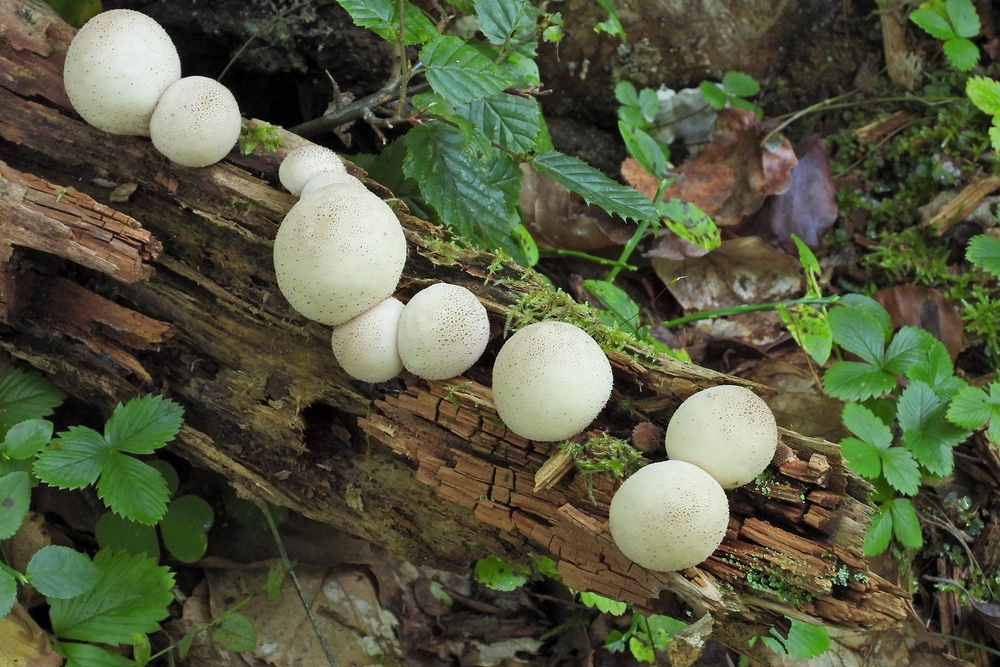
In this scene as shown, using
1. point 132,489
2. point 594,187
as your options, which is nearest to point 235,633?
point 132,489

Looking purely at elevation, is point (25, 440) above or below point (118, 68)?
below

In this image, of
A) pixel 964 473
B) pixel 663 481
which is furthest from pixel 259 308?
pixel 964 473

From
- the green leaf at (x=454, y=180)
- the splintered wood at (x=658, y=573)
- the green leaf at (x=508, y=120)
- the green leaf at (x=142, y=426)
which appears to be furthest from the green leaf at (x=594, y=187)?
the green leaf at (x=142, y=426)

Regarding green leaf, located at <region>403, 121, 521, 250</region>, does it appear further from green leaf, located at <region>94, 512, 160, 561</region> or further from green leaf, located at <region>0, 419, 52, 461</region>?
green leaf, located at <region>94, 512, 160, 561</region>

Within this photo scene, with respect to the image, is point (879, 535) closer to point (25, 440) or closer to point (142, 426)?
point (142, 426)

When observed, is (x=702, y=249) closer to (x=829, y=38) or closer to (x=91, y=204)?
(x=829, y=38)

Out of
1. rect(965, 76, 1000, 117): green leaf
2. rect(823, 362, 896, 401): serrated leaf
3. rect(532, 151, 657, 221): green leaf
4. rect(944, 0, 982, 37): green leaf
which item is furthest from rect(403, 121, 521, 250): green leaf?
rect(944, 0, 982, 37): green leaf
